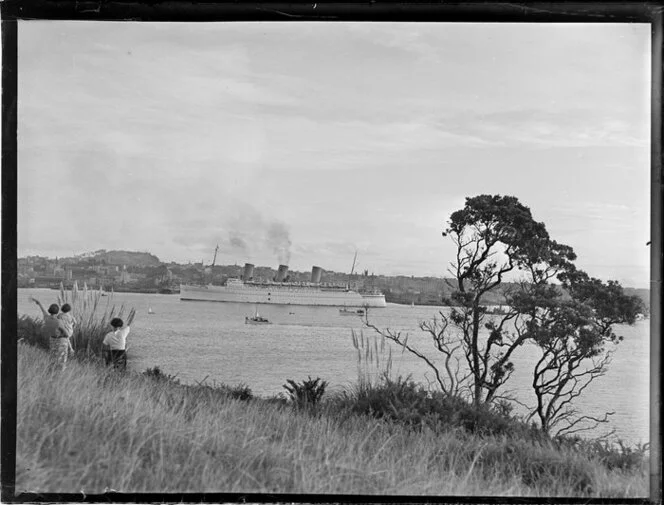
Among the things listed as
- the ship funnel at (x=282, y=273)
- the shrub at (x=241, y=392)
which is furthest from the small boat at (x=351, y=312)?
the shrub at (x=241, y=392)

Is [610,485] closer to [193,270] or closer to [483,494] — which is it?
[483,494]

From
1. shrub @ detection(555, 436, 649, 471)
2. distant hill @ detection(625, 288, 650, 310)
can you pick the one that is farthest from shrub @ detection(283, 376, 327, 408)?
distant hill @ detection(625, 288, 650, 310)

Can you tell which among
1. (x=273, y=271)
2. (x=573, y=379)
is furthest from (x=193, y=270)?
(x=573, y=379)

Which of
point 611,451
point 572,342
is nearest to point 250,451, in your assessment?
point 611,451

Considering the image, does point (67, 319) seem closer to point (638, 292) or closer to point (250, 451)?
point (250, 451)

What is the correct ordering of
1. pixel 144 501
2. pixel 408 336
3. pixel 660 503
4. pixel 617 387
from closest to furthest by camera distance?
1. pixel 144 501
2. pixel 660 503
3. pixel 617 387
4. pixel 408 336

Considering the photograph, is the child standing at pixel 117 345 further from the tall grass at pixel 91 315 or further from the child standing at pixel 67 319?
the child standing at pixel 67 319
